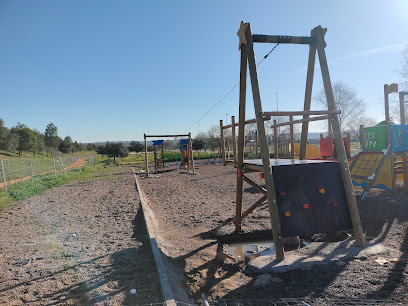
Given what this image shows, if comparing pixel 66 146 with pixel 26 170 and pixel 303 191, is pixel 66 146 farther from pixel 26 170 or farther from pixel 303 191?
pixel 303 191

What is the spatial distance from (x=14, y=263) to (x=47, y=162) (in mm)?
21496

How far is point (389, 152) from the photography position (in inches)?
303

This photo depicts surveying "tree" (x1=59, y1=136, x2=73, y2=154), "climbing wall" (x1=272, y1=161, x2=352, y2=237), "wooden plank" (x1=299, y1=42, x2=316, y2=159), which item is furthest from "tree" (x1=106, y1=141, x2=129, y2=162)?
"climbing wall" (x1=272, y1=161, x2=352, y2=237)

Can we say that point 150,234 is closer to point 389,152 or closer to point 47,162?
point 389,152

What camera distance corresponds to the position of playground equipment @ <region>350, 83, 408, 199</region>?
7723 millimetres

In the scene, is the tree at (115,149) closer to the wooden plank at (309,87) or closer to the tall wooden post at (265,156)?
the wooden plank at (309,87)

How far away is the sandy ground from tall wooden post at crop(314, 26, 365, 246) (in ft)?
1.50

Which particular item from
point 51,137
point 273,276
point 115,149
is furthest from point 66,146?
point 273,276

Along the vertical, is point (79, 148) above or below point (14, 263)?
above

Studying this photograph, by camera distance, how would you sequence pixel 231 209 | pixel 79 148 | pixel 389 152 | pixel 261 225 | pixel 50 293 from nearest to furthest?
pixel 50 293, pixel 261 225, pixel 231 209, pixel 389 152, pixel 79 148

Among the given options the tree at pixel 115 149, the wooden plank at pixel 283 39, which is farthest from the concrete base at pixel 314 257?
the tree at pixel 115 149

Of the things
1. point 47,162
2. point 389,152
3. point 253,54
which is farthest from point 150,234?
point 47,162

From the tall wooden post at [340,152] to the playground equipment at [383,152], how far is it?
402cm

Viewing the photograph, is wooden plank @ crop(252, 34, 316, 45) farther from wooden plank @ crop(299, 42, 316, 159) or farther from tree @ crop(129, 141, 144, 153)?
tree @ crop(129, 141, 144, 153)
